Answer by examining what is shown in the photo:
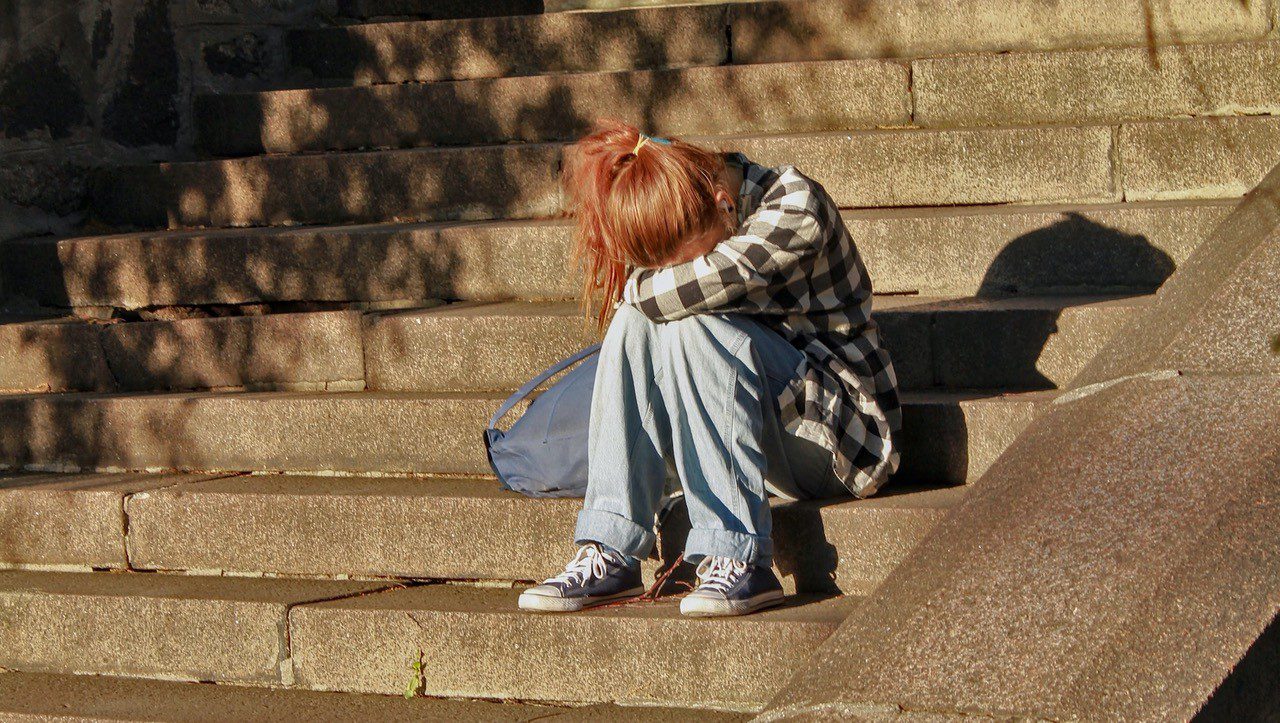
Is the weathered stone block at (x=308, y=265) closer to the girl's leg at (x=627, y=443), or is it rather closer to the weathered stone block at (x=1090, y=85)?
the girl's leg at (x=627, y=443)

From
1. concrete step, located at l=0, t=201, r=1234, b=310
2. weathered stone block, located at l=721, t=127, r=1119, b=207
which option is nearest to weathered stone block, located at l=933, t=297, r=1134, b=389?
concrete step, located at l=0, t=201, r=1234, b=310

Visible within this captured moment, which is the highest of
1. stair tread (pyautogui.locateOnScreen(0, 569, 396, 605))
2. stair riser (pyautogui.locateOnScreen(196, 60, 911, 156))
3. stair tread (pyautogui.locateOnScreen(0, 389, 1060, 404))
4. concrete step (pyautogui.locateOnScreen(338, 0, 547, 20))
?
concrete step (pyautogui.locateOnScreen(338, 0, 547, 20))

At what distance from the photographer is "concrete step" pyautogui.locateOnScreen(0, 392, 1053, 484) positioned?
3670 mm

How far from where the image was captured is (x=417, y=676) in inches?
134

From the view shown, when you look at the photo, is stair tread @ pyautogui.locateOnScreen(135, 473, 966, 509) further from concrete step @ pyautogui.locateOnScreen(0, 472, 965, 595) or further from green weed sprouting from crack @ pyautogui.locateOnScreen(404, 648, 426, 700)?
green weed sprouting from crack @ pyautogui.locateOnScreen(404, 648, 426, 700)

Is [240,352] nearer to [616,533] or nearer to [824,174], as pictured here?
[616,533]

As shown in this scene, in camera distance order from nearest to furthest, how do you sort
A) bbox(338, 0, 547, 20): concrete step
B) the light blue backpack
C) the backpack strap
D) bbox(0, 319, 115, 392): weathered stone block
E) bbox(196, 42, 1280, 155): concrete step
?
the light blue backpack < the backpack strap < bbox(196, 42, 1280, 155): concrete step < bbox(0, 319, 115, 392): weathered stone block < bbox(338, 0, 547, 20): concrete step

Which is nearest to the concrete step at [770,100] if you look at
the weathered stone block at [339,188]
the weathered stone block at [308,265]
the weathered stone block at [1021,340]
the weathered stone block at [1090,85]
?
the weathered stone block at [1090,85]

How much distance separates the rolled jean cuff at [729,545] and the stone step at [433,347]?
96 centimetres

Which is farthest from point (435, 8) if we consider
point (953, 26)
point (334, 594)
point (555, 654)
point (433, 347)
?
point (555, 654)

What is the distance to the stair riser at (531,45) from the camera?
17.8 feet

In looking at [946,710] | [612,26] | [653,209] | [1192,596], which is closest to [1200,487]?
[1192,596]

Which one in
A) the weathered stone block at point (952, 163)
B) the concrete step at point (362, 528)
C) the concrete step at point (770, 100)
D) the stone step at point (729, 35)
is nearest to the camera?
the concrete step at point (362, 528)

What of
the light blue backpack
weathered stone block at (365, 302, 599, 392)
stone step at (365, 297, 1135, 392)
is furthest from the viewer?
weathered stone block at (365, 302, 599, 392)
